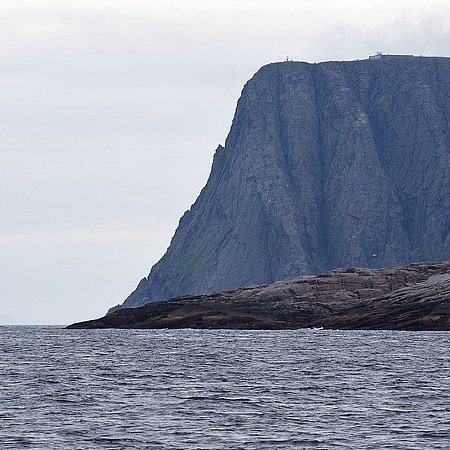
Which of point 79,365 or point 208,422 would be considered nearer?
point 208,422

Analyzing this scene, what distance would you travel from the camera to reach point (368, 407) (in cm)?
6700

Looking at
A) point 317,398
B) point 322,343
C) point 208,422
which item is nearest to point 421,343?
point 322,343

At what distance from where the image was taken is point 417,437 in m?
54.4

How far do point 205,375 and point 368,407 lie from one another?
1182 inches

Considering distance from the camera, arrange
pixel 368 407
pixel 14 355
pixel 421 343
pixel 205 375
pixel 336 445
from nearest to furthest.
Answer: pixel 336 445 → pixel 368 407 → pixel 205 375 → pixel 14 355 → pixel 421 343

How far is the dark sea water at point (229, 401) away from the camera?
5409 centimetres

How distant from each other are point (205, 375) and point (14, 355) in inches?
1968

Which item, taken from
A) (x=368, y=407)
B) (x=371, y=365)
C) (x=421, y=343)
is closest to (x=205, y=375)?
(x=371, y=365)

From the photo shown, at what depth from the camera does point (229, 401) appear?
71.5 metres

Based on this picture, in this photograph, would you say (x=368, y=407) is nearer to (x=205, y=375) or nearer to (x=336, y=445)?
(x=336, y=445)

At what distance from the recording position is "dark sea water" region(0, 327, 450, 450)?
54.1 m

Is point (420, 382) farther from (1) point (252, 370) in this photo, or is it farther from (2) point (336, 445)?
(2) point (336, 445)

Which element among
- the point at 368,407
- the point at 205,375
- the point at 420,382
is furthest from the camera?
the point at 205,375

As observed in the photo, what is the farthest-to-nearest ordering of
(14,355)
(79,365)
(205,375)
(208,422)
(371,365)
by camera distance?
(14,355) → (79,365) → (371,365) → (205,375) → (208,422)
